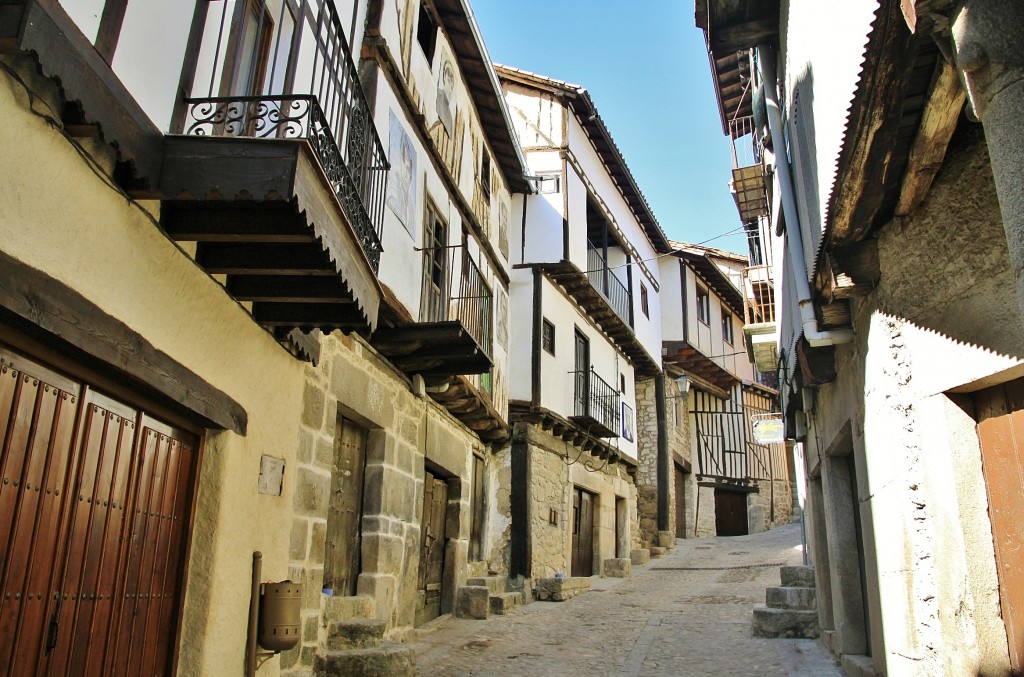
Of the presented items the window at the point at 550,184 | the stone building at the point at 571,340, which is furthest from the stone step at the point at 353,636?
the window at the point at 550,184

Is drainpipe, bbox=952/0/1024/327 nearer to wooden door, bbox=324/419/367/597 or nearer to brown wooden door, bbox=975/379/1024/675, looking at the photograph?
brown wooden door, bbox=975/379/1024/675

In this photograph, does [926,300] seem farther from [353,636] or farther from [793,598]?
[793,598]

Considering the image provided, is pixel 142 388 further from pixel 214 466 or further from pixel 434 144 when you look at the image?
pixel 434 144

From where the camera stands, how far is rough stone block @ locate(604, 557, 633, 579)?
14179 millimetres

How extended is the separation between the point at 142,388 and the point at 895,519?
402 centimetres

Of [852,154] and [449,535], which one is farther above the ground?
[852,154]

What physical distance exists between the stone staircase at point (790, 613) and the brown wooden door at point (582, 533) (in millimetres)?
5461

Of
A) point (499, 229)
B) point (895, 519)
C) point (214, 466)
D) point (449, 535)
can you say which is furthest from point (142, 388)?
point (499, 229)

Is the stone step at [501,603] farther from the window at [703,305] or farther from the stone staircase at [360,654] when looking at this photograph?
the window at [703,305]

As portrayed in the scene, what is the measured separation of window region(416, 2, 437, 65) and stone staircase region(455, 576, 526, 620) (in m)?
6.18

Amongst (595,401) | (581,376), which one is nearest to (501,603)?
(581,376)

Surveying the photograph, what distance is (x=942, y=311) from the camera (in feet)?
13.2

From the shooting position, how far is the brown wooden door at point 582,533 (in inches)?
558

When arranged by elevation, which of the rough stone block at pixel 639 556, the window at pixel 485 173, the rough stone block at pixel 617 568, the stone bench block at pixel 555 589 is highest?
the window at pixel 485 173
